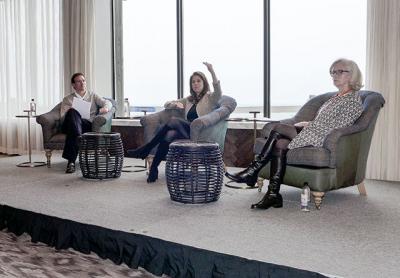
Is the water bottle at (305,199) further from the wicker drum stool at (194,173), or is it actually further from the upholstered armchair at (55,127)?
the upholstered armchair at (55,127)

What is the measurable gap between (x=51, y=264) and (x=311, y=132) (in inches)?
74.3

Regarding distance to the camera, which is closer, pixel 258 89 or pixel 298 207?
pixel 298 207

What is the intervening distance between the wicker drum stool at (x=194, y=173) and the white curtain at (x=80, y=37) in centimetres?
330

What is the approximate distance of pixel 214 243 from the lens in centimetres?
233

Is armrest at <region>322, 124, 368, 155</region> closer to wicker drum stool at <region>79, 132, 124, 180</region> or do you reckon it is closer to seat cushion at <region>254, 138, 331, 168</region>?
seat cushion at <region>254, 138, 331, 168</region>

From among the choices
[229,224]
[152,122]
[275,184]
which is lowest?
[229,224]

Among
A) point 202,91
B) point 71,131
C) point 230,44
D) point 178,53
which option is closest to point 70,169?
point 71,131

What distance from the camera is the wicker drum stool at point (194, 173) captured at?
10.5ft

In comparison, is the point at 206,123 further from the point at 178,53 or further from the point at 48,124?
the point at 178,53

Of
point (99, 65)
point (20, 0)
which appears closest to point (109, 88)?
point (99, 65)

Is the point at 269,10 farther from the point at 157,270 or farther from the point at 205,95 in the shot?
the point at 157,270

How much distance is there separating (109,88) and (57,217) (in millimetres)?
3763

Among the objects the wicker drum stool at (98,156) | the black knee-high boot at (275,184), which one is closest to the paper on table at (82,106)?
the wicker drum stool at (98,156)

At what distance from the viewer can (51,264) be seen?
2496 mm
